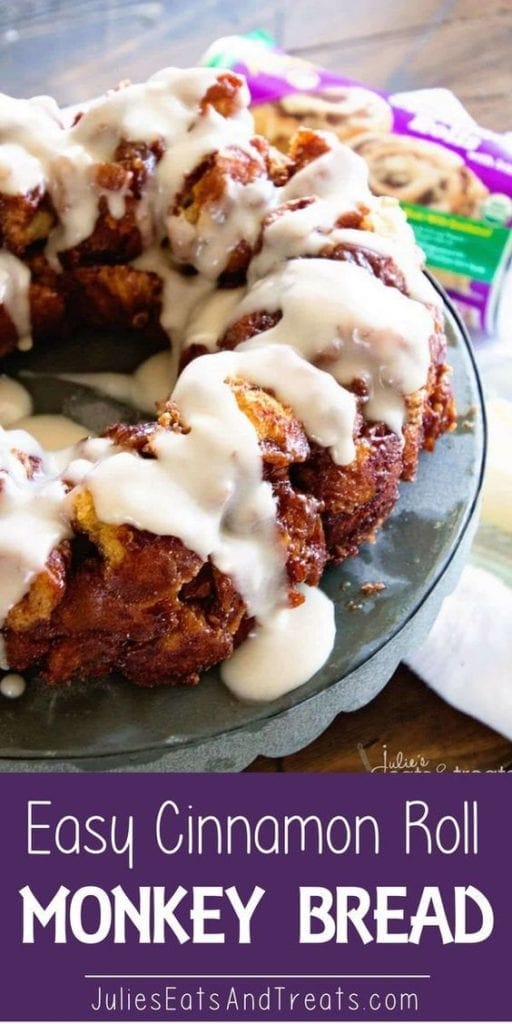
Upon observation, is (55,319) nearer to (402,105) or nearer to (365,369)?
(365,369)

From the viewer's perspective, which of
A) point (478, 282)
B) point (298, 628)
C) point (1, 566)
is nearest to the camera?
point (1, 566)

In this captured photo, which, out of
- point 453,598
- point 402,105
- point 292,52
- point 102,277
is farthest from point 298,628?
point 292,52

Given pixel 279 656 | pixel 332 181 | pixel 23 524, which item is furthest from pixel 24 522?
pixel 332 181

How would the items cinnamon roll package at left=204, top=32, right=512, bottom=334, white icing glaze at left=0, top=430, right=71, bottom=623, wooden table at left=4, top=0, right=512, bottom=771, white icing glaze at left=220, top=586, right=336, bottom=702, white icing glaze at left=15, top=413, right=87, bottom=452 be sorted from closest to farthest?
white icing glaze at left=0, top=430, right=71, bottom=623 → white icing glaze at left=220, top=586, right=336, bottom=702 → white icing glaze at left=15, top=413, right=87, bottom=452 → cinnamon roll package at left=204, top=32, right=512, bottom=334 → wooden table at left=4, top=0, right=512, bottom=771

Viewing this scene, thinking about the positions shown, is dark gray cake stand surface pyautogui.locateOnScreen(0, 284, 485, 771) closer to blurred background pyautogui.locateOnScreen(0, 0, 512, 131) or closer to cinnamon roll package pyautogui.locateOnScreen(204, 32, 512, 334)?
cinnamon roll package pyautogui.locateOnScreen(204, 32, 512, 334)

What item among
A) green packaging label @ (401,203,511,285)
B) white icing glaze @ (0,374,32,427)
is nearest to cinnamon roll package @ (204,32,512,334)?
green packaging label @ (401,203,511,285)

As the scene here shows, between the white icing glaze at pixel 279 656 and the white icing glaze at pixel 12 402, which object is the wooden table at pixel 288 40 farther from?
the white icing glaze at pixel 279 656
